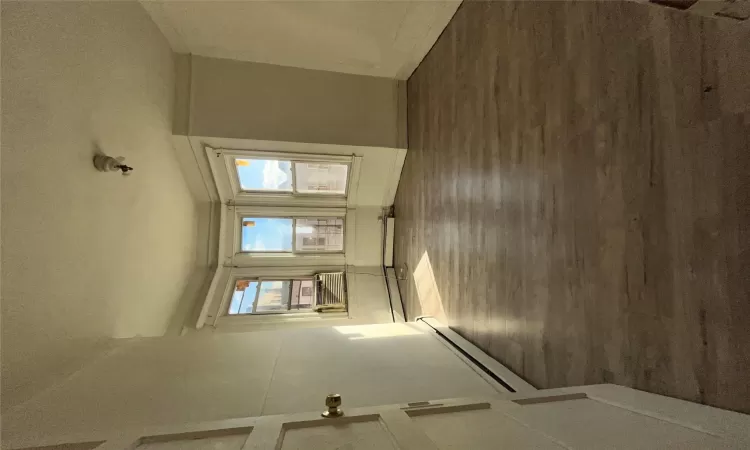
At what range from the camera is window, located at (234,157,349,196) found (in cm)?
344

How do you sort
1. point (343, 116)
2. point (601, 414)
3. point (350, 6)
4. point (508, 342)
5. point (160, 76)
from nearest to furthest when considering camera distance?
point (601, 414)
point (508, 342)
point (350, 6)
point (160, 76)
point (343, 116)

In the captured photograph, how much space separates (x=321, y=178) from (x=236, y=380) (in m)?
2.34

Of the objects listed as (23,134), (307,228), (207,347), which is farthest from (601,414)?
(307,228)

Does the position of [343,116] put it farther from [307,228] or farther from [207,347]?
[207,347]

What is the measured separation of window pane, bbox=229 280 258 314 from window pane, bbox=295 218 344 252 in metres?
0.57

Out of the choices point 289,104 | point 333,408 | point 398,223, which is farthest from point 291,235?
point 333,408

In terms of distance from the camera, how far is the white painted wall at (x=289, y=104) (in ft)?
9.69

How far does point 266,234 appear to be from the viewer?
11.7 feet

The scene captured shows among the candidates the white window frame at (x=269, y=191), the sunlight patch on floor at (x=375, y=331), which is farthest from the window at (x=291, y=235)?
the sunlight patch on floor at (x=375, y=331)

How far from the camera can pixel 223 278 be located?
130 inches

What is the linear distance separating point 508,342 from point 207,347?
4.96 feet

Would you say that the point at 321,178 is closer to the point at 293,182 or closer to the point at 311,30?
the point at 293,182

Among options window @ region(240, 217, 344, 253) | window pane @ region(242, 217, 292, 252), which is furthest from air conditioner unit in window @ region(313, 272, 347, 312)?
window pane @ region(242, 217, 292, 252)

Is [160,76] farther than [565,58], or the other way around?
[160,76]
